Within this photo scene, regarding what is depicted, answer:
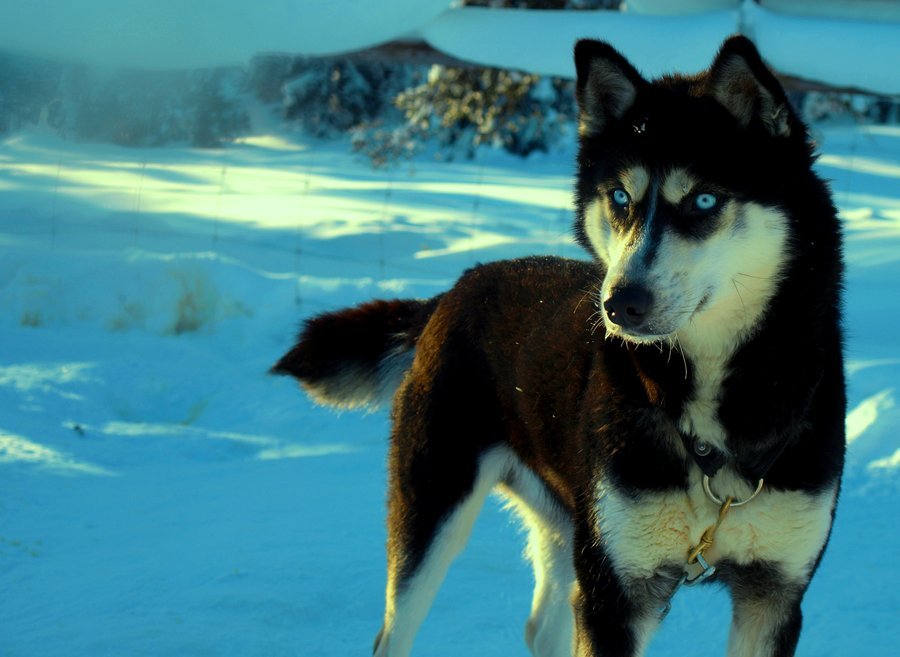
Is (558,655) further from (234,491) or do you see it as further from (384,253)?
(384,253)

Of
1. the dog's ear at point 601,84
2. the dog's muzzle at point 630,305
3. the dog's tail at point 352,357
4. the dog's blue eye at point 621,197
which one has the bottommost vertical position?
the dog's tail at point 352,357

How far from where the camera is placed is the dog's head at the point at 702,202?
192cm

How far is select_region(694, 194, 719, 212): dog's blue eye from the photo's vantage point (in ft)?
6.54

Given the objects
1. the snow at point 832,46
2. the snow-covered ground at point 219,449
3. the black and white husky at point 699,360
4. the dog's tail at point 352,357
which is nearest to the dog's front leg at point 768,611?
the black and white husky at point 699,360

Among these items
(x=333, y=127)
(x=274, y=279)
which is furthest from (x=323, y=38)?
(x=333, y=127)

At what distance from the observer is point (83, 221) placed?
8.67 m

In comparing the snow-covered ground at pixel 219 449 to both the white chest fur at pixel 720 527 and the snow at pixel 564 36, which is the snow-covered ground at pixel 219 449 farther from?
the snow at pixel 564 36

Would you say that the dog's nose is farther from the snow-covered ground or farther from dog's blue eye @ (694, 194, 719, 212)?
the snow-covered ground

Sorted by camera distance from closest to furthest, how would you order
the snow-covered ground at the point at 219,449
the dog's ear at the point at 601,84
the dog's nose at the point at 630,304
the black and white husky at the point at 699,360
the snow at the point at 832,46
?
1. the dog's nose at the point at 630,304
2. the black and white husky at the point at 699,360
3. the dog's ear at the point at 601,84
4. the snow-covered ground at the point at 219,449
5. the snow at the point at 832,46

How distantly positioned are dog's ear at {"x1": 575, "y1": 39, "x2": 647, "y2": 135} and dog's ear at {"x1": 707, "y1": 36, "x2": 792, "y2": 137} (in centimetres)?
20

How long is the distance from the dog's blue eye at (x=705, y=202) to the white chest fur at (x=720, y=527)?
1.75ft

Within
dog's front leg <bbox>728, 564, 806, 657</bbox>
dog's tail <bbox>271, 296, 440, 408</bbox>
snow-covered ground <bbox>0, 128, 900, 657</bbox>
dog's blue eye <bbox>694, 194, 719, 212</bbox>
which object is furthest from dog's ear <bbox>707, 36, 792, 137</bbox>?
snow-covered ground <bbox>0, 128, 900, 657</bbox>

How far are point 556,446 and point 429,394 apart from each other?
16.2 inches

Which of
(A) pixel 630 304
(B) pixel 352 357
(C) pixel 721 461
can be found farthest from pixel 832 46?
(A) pixel 630 304
